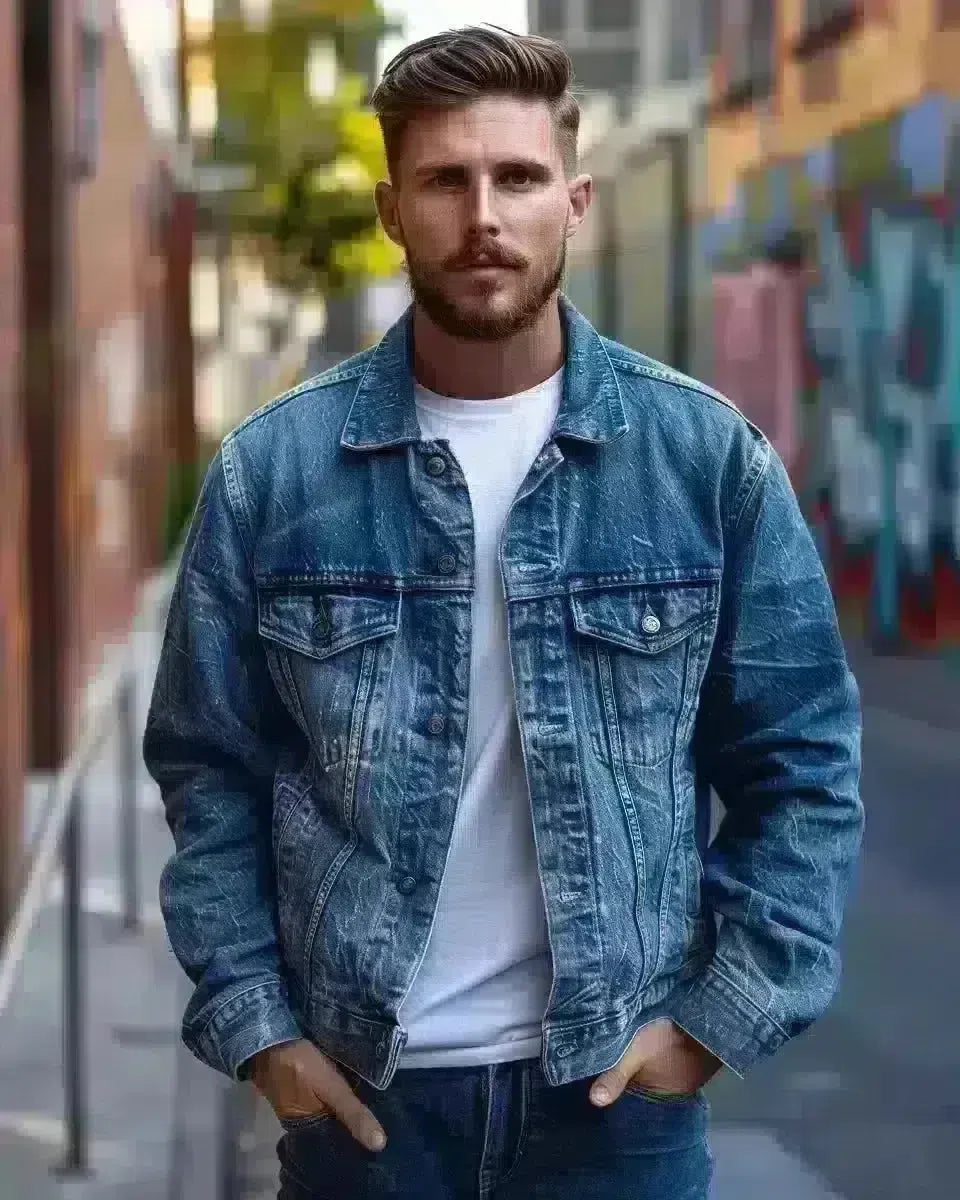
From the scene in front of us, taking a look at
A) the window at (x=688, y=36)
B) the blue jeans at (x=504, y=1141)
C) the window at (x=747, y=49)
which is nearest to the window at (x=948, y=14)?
the window at (x=747, y=49)

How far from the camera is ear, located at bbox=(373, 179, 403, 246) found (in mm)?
1763

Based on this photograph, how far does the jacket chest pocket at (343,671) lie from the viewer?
5.71ft

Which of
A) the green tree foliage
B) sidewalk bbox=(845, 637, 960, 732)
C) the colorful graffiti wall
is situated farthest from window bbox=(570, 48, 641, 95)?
the green tree foliage

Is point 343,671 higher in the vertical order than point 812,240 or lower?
lower

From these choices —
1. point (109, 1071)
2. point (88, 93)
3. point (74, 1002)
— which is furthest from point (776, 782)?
point (88, 93)

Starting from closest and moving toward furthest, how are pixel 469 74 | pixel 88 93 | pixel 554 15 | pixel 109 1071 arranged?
pixel 469 74 → pixel 554 15 → pixel 109 1071 → pixel 88 93

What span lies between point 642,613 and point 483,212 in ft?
1.19

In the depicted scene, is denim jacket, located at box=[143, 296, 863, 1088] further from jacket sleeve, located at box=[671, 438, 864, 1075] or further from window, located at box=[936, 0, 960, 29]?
window, located at box=[936, 0, 960, 29]

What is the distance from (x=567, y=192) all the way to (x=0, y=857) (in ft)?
13.3

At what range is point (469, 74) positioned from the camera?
5.50 ft

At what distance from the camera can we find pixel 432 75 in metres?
1.68

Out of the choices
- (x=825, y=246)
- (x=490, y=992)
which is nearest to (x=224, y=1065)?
(x=490, y=992)

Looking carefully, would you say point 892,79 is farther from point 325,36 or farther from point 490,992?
point 325,36

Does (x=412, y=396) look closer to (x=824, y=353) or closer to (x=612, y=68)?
(x=824, y=353)
